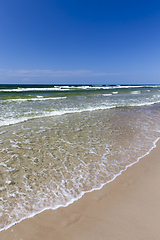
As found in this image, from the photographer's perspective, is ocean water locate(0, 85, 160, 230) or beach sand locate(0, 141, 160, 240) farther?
ocean water locate(0, 85, 160, 230)

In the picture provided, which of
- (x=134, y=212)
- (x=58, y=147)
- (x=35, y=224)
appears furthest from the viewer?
(x=58, y=147)

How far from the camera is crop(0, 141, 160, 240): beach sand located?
2162 mm

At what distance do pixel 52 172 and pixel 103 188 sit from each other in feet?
4.55

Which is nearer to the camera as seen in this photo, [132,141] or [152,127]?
[132,141]

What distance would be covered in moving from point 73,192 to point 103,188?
2.23ft

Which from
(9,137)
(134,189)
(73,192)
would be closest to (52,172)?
(73,192)

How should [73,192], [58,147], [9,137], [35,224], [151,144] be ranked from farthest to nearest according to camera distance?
1. [9,137]
2. [151,144]
3. [58,147]
4. [73,192]
5. [35,224]

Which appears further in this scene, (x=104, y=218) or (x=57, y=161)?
(x=57, y=161)

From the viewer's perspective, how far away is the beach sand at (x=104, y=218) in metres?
2.16

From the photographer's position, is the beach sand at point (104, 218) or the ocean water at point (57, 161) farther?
the ocean water at point (57, 161)

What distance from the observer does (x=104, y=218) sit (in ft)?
7.99

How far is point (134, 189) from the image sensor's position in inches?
124

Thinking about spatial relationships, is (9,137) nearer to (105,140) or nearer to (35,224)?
(105,140)

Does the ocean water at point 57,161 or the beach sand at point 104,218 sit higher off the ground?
the ocean water at point 57,161
